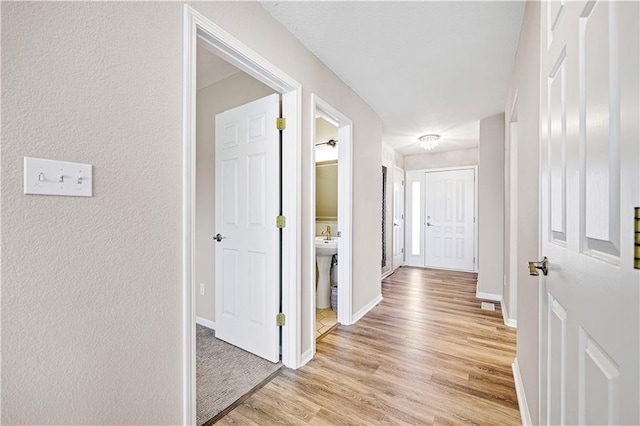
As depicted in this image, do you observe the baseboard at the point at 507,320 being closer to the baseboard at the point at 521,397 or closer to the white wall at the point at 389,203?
the baseboard at the point at 521,397

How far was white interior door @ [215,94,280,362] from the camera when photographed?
2.10 m

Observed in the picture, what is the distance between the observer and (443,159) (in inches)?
222

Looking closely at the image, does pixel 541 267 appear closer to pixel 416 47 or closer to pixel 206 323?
pixel 416 47

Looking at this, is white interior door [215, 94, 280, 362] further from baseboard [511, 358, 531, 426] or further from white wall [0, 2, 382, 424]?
baseboard [511, 358, 531, 426]

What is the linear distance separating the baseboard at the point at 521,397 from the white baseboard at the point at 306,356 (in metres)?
1.33

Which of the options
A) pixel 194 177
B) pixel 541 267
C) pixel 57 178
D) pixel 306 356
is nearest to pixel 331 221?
pixel 306 356

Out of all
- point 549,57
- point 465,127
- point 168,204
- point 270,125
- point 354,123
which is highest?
point 465,127

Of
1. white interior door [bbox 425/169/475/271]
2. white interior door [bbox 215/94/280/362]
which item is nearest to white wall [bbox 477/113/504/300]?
white interior door [bbox 425/169/475/271]

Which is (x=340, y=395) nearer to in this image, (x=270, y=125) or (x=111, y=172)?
(x=111, y=172)

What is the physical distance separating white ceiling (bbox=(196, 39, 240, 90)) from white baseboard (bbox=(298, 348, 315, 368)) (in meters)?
2.44

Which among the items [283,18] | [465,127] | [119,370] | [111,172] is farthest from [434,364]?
[465,127]

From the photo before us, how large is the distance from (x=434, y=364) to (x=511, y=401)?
51 centimetres

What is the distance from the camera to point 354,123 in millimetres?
2979

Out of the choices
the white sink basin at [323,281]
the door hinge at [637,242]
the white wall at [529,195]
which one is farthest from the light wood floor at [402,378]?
the door hinge at [637,242]
